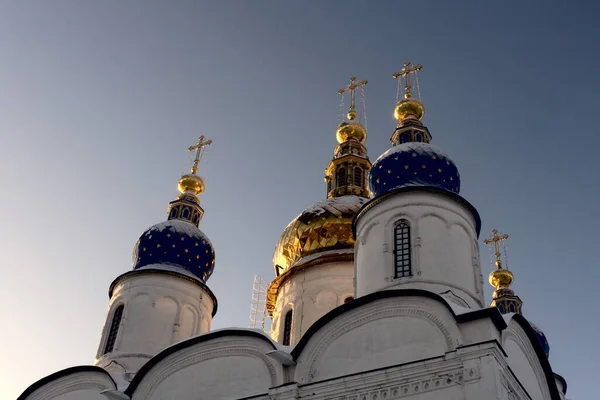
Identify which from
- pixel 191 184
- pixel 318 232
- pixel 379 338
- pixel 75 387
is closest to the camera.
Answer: pixel 379 338

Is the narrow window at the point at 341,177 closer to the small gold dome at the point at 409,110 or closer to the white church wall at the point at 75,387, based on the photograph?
the small gold dome at the point at 409,110

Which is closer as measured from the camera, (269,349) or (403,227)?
(269,349)

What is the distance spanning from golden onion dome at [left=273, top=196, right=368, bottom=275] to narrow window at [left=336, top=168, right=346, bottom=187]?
122 cm

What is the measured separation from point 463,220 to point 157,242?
654 centimetres

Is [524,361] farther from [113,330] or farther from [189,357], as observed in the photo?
[113,330]

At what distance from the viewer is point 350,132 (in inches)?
821

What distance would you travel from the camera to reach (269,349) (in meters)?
11.9

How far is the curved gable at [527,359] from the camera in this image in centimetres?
1116

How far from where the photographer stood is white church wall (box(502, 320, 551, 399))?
36.4 feet

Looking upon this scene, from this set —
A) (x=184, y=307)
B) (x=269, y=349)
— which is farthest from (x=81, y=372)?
(x=269, y=349)

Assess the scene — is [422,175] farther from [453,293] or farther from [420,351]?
[420,351]

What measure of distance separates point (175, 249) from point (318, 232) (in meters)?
3.09

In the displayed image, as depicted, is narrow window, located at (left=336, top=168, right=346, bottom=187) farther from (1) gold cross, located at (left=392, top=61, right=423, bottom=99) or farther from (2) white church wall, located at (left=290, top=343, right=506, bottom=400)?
(2) white church wall, located at (left=290, top=343, right=506, bottom=400)

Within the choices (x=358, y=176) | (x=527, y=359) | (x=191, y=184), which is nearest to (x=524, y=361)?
(x=527, y=359)
